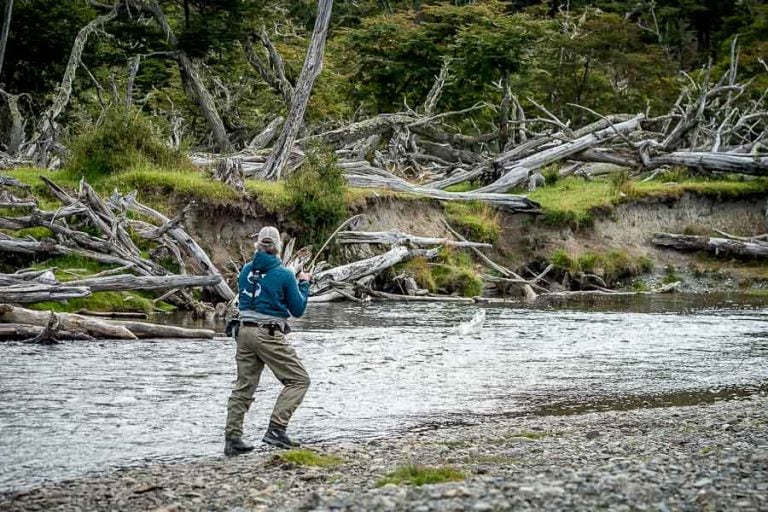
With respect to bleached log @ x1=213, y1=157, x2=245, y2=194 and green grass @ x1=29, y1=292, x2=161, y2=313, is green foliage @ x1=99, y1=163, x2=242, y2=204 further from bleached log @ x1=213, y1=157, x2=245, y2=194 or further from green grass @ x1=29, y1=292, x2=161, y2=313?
green grass @ x1=29, y1=292, x2=161, y2=313

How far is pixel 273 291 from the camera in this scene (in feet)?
33.6

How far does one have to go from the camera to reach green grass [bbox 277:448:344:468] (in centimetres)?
944

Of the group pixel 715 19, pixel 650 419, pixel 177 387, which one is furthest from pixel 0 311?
pixel 715 19

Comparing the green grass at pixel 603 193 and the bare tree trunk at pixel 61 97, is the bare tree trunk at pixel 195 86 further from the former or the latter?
the green grass at pixel 603 193

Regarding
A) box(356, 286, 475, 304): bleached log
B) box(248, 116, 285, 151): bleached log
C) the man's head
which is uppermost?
box(248, 116, 285, 151): bleached log

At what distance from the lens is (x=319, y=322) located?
67.5 feet

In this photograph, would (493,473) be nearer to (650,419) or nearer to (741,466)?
(741,466)

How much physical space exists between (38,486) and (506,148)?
2845 centimetres

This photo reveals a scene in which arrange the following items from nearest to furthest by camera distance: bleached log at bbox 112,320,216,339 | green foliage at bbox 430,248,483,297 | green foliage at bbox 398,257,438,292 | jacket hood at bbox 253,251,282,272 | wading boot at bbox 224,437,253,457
A: wading boot at bbox 224,437,253,457 → jacket hood at bbox 253,251,282,272 → bleached log at bbox 112,320,216,339 → green foliage at bbox 398,257,438,292 → green foliage at bbox 430,248,483,297

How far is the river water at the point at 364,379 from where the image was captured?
35.1 ft

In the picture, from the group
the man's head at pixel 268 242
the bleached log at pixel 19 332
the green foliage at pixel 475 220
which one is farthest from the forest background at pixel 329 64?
the man's head at pixel 268 242

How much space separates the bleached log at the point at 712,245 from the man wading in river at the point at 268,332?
77.0 feet

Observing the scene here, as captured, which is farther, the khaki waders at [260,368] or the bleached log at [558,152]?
the bleached log at [558,152]

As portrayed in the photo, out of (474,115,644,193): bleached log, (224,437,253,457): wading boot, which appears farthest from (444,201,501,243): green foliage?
(224,437,253,457): wading boot
